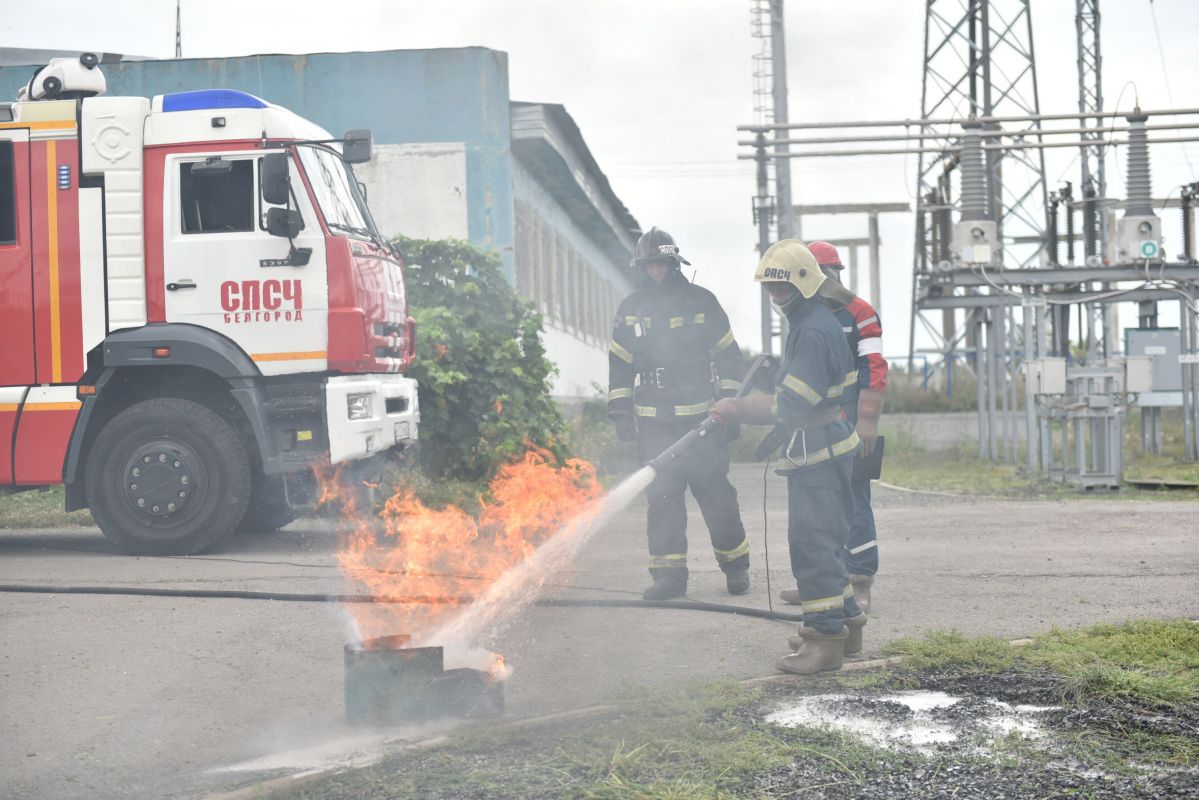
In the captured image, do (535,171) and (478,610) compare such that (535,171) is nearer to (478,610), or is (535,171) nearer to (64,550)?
(64,550)

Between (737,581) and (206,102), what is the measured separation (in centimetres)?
531

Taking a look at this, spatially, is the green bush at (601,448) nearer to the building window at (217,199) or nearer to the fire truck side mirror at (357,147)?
the fire truck side mirror at (357,147)

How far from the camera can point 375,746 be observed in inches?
177

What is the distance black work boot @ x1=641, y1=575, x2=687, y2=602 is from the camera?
7.33 m

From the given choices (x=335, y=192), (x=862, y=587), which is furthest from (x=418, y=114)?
(x=862, y=587)

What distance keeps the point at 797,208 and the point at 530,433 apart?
2704 centimetres

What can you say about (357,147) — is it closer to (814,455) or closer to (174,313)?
(174,313)

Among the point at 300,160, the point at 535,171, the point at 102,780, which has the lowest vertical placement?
the point at 102,780

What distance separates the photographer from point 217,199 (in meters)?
9.39

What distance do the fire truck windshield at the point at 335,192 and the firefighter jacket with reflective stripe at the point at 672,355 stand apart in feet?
9.52

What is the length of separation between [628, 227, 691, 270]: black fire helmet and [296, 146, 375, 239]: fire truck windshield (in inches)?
114

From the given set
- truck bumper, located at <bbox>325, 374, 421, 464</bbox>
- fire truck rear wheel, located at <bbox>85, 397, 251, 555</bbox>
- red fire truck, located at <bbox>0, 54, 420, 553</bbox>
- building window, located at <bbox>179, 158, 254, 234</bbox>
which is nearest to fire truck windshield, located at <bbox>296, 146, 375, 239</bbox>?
red fire truck, located at <bbox>0, 54, 420, 553</bbox>

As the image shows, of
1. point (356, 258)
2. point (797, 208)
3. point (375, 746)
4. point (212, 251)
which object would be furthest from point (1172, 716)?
point (797, 208)

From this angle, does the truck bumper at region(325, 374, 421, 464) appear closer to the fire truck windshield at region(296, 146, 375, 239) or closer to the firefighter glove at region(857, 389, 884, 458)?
the fire truck windshield at region(296, 146, 375, 239)
